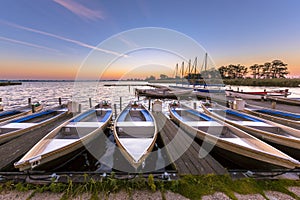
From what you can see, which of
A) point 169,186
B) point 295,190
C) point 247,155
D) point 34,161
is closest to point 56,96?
point 34,161

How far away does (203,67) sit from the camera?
3456 centimetres

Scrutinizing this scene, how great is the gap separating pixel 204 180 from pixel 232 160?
214 centimetres

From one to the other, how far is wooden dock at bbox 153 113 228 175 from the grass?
1.41 feet

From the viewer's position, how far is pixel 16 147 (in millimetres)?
4590

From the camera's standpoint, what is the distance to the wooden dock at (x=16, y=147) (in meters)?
3.77

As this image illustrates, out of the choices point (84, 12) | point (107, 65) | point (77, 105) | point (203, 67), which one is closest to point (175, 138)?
point (107, 65)

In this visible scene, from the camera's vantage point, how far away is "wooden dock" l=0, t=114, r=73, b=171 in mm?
3771

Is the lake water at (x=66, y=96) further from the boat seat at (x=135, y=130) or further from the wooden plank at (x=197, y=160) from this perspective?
the wooden plank at (x=197, y=160)

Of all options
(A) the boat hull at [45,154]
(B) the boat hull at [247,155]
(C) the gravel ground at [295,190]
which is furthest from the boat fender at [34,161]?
(C) the gravel ground at [295,190]

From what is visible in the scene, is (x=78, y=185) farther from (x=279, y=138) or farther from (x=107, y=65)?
(x=107, y=65)

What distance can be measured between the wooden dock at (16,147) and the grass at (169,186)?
1.33 m

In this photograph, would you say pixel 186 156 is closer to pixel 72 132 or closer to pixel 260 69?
pixel 72 132

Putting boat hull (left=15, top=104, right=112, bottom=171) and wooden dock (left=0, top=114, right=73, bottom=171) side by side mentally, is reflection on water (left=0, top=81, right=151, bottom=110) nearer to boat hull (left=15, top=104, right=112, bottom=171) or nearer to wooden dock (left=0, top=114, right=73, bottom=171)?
wooden dock (left=0, top=114, right=73, bottom=171)

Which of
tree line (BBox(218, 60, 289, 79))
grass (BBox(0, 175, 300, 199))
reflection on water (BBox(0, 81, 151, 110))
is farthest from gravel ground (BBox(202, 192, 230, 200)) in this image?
tree line (BBox(218, 60, 289, 79))
